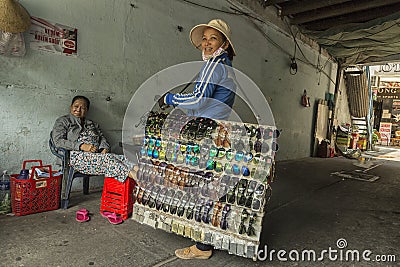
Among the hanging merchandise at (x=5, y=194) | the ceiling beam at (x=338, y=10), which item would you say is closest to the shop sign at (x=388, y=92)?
the ceiling beam at (x=338, y=10)

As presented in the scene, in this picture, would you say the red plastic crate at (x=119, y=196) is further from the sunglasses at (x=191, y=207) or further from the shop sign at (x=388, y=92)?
the shop sign at (x=388, y=92)

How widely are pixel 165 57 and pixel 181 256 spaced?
2.82 meters

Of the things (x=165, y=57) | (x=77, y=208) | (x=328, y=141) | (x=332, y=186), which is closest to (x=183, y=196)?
(x=77, y=208)

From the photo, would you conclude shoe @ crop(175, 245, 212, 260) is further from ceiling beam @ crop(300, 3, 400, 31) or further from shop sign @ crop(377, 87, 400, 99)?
shop sign @ crop(377, 87, 400, 99)

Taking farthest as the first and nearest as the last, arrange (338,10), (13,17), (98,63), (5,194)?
(338,10), (98,63), (5,194), (13,17)

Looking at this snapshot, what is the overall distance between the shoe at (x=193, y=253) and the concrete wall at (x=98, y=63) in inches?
72.5

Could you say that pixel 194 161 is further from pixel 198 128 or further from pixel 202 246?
pixel 202 246

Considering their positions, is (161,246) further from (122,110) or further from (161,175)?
(122,110)

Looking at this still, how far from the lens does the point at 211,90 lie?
2041 millimetres

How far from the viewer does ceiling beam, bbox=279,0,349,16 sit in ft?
18.8

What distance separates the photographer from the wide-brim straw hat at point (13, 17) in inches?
92.4

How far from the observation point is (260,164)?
191 centimetres

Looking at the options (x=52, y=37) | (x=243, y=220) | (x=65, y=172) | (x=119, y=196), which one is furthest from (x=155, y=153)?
(x=52, y=37)

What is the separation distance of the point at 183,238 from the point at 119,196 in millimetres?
702
